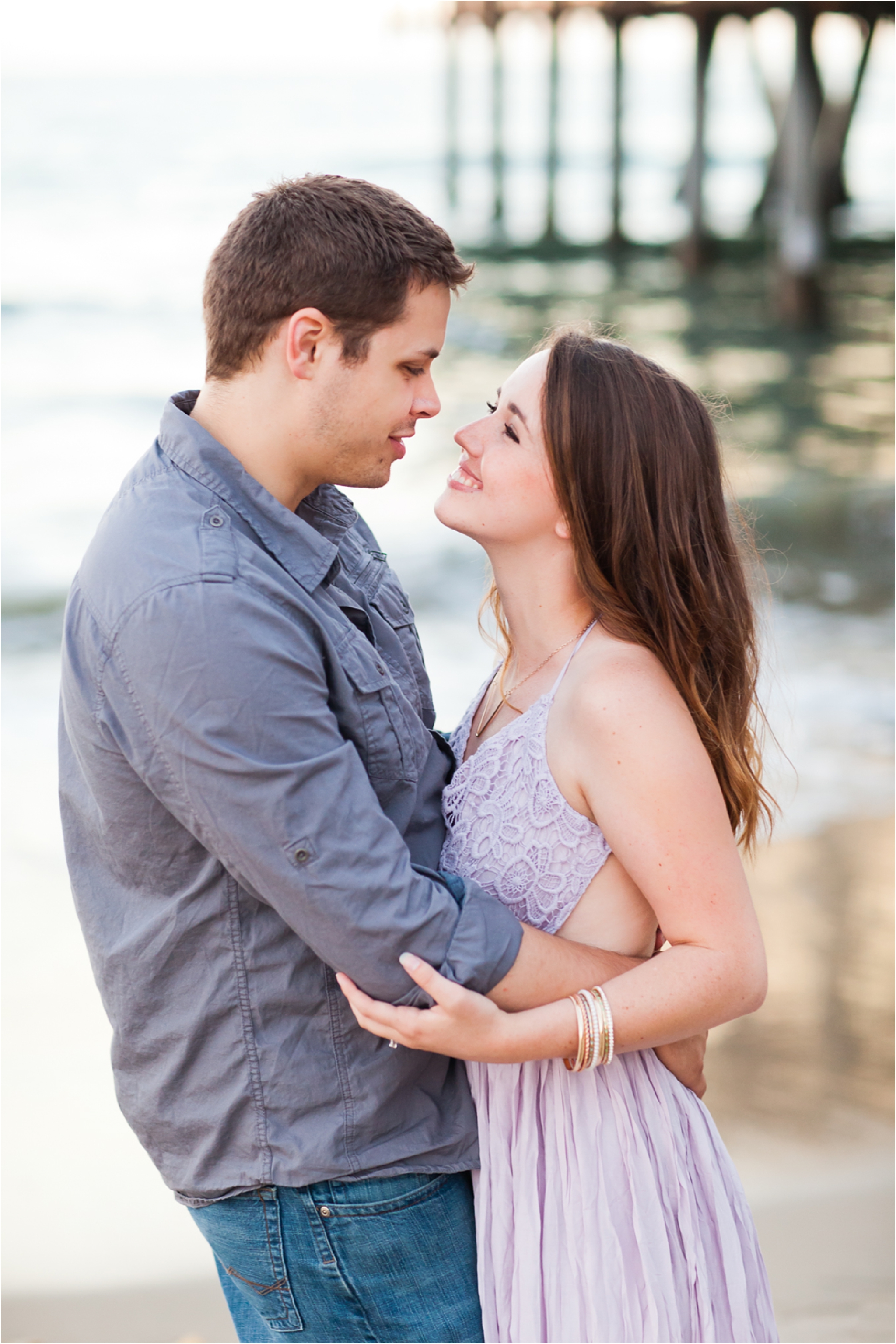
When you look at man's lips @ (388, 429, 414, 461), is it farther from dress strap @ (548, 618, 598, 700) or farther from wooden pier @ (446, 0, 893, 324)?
wooden pier @ (446, 0, 893, 324)

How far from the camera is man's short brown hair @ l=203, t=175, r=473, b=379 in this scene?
1975 mm

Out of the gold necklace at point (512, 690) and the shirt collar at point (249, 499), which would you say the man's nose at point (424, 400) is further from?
the gold necklace at point (512, 690)

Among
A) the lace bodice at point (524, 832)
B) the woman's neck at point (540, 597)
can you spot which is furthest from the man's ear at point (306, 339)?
the lace bodice at point (524, 832)

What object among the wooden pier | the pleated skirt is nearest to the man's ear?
the pleated skirt

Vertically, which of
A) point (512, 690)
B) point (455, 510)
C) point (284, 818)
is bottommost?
point (512, 690)

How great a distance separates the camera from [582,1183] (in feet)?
6.90

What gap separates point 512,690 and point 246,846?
33.7 inches

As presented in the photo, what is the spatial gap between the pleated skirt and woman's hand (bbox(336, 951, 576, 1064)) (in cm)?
26

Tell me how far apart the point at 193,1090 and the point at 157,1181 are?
2507 millimetres

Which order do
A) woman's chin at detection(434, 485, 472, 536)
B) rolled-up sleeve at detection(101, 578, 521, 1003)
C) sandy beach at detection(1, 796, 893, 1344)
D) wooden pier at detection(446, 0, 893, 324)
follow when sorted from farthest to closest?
wooden pier at detection(446, 0, 893, 324), sandy beach at detection(1, 796, 893, 1344), woman's chin at detection(434, 485, 472, 536), rolled-up sleeve at detection(101, 578, 521, 1003)

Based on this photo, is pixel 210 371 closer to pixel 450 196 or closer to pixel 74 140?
pixel 450 196

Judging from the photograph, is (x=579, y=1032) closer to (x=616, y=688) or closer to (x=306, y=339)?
(x=616, y=688)

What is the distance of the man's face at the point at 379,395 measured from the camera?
205 centimetres

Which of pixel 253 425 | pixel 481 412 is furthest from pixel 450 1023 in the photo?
pixel 481 412
